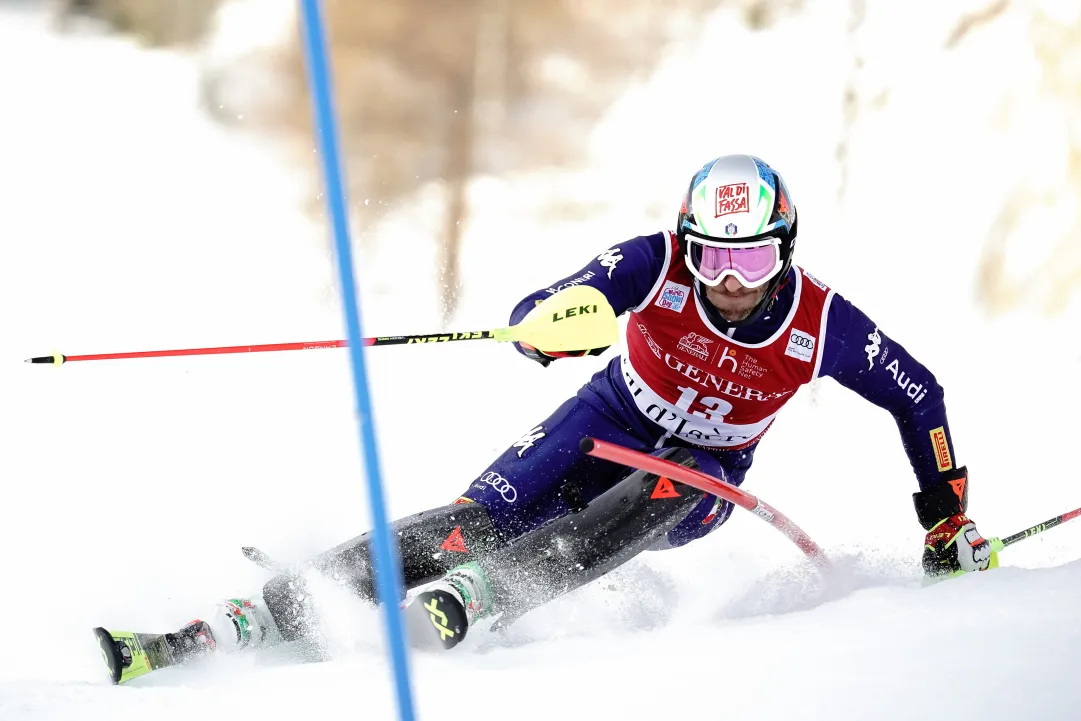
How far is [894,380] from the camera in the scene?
2600 millimetres

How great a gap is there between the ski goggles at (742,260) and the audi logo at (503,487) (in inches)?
29.5

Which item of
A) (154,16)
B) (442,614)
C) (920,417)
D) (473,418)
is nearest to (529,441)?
(442,614)

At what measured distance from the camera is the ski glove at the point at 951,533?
101 inches

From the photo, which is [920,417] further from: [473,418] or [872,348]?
[473,418]

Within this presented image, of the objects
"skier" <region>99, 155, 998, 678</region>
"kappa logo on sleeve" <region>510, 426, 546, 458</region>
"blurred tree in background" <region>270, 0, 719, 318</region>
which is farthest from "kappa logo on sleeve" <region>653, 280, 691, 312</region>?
"blurred tree in background" <region>270, 0, 719, 318</region>

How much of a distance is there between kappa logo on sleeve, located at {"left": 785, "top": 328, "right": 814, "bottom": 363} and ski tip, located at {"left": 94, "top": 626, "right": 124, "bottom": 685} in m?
1.71

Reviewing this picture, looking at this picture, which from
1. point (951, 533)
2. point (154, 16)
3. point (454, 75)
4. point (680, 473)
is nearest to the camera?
point (680, 473)

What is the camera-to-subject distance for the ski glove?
2555mm

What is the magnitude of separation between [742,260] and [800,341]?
1.06ft

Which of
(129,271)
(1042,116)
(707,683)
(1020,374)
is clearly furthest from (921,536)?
(129,271)

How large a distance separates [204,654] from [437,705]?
31.0 inches

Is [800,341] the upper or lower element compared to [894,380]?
upper

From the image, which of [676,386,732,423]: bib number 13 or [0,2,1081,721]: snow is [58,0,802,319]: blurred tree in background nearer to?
[0,2,1081,721]: snow

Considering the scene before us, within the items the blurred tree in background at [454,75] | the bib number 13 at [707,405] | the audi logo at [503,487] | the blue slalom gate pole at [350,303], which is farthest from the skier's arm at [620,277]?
the blurred tree in background at [454,75]
